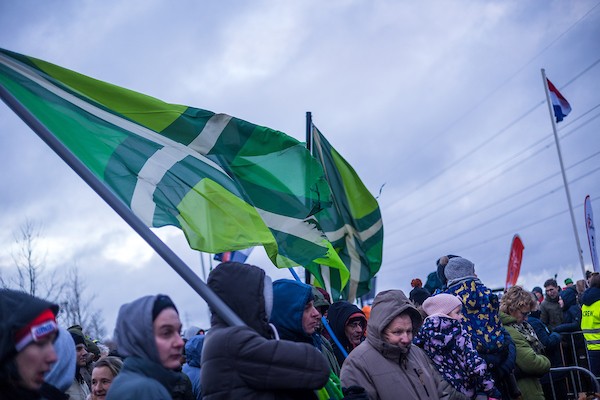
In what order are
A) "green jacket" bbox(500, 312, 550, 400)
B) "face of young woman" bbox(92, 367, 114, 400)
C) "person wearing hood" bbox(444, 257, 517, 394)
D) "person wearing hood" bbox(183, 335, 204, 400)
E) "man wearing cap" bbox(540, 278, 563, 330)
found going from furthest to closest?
"man wearing cap" bbox(540, 278, 563, 330) < "green jacket" bbox(500, 312, 550, 400) < "person wearing hood" bbox(183, 335, 204, 400) < "person wearing hood" bbox(444, 257, 517, 394) < "face of young woman" bbox(92, 367, 114, 400)

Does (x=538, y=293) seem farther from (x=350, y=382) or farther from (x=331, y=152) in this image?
(x=350, y=382)

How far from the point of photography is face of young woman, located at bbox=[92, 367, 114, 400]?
235 inches

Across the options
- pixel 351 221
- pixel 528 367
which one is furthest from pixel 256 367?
pixel 351 221

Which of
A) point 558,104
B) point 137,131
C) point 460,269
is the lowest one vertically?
point 460,269

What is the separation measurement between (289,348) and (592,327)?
28.6 ft

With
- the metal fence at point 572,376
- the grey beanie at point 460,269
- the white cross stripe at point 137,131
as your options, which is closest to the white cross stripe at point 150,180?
the white cross stripe at point 137,131

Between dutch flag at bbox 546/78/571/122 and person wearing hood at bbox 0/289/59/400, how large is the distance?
83.0 ft

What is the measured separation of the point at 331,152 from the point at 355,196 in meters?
0.76

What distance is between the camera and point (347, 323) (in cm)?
770

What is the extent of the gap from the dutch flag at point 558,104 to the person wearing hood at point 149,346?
2460 centimetres

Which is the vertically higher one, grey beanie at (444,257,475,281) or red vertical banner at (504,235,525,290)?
red vertical banner at (504,235,525,290)

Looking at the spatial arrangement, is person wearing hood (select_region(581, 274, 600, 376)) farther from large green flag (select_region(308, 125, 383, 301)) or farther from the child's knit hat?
the child's knit hat

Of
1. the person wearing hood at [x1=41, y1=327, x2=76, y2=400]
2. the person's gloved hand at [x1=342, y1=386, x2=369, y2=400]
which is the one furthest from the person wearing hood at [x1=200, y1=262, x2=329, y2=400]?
the person wearing hood at [x1=41, y1=327, x2=76, y2=400]

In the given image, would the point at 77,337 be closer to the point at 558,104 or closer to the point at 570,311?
the point at 570,311
